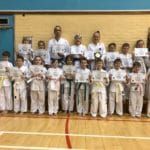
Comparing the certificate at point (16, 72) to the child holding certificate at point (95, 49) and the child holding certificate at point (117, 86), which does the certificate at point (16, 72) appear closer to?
the child holding certificate at point (95, 49)

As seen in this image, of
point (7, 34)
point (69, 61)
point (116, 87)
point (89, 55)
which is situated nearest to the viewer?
point (116, 87)

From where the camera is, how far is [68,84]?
23.9ft

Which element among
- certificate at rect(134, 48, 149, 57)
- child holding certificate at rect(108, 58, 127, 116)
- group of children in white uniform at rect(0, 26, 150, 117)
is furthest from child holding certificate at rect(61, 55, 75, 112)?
certificate at rect(134, 48, 149, 57)

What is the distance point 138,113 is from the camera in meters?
7.16

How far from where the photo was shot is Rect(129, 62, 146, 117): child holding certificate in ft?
23.3

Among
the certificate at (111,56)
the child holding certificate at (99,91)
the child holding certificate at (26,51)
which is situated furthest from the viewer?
the child holding certificate at (26,51)

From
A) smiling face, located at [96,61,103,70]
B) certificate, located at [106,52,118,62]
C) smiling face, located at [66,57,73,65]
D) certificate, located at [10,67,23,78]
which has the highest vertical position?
certificate, located at [106,52,118,62]

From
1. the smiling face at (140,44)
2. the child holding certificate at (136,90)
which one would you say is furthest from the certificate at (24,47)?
the smiling face at (140,44)

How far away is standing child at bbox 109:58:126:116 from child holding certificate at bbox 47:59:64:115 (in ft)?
3.67

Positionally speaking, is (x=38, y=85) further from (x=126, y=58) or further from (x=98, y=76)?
(x=126, y=58)

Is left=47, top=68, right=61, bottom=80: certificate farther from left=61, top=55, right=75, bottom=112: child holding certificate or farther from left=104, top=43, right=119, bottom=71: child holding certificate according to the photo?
left=104, top=43, right=119, bottom=71: child holding certificate

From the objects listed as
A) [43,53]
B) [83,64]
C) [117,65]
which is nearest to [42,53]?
[43,53]

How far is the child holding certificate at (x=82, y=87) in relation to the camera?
7105 millimetres

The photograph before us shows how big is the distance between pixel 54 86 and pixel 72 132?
5.75 ft
